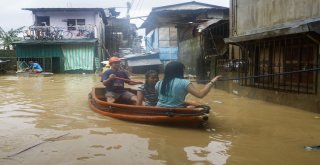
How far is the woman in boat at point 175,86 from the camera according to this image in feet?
19.7

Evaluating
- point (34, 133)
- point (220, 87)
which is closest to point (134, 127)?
point (34, 133)

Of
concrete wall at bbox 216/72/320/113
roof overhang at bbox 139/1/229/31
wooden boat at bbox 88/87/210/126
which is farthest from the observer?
roof overhang at bbox 139/1/229/31

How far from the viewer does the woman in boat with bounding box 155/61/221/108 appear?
5.99m

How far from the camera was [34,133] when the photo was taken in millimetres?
6215

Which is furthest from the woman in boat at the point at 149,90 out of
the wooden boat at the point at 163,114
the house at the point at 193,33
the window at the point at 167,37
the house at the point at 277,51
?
the window at the point at 167,37

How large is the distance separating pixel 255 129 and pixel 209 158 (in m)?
2.37

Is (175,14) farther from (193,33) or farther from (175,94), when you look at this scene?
(175,94)

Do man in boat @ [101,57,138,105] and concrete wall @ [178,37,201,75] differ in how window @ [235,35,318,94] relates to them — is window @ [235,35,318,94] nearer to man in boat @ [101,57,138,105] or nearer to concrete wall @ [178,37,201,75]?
man in boat @ [101,57,138,105]

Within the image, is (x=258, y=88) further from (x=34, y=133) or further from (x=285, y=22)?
(x=34, y=133)

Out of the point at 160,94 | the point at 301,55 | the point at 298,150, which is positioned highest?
the point at 301,55

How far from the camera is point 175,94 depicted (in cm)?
622

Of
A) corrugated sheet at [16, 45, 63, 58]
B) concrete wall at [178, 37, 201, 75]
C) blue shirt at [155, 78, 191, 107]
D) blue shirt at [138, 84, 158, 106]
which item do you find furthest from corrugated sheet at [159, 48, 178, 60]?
blue shirt at [155, 78, 191, 107]

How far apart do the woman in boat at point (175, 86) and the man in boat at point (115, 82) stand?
5.83ft

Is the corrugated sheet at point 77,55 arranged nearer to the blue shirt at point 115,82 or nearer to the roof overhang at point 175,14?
the roof overhang at point 175,14
